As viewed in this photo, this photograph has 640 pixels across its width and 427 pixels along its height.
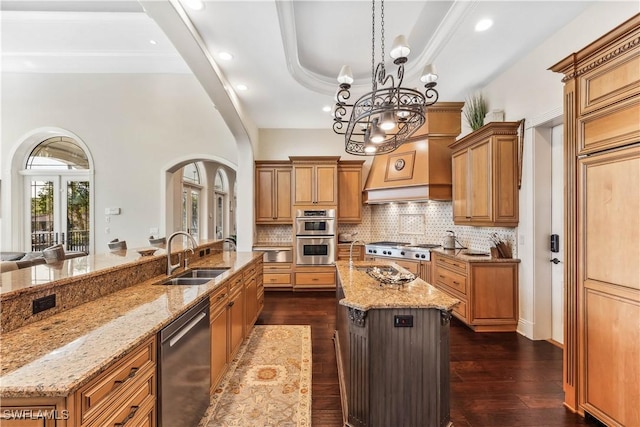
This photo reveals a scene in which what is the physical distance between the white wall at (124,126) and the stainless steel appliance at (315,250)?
92.1 inches

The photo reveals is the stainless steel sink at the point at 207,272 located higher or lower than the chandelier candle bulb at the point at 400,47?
lower

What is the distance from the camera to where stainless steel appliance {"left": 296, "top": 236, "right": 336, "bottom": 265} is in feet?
17.0

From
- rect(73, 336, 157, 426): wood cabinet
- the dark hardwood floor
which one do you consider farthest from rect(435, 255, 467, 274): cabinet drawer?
rect(73, 336, 157, 426): wood cabinet

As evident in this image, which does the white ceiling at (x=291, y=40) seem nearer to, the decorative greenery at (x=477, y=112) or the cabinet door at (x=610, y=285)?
the decorative greenery at (x=477, y=112)

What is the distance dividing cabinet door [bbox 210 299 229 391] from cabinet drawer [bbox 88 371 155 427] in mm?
721

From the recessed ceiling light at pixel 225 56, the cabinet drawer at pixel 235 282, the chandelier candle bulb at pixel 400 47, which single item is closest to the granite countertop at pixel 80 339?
the cabinet drawer at pixel 235 282

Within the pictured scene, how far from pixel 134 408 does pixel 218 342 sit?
98 cm

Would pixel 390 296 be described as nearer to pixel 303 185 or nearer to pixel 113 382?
pixel 113 382

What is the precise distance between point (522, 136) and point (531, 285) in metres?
1.79

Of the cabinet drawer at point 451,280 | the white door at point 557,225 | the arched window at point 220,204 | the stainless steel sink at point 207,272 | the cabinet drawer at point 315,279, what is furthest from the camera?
the arched window at point 220,204

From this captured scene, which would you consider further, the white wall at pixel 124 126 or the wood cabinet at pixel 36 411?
the white wall at pixel 124 126

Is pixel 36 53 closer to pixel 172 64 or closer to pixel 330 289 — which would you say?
pixel 172 64

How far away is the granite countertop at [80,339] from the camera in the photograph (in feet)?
3.01

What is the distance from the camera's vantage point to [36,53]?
203 inches
